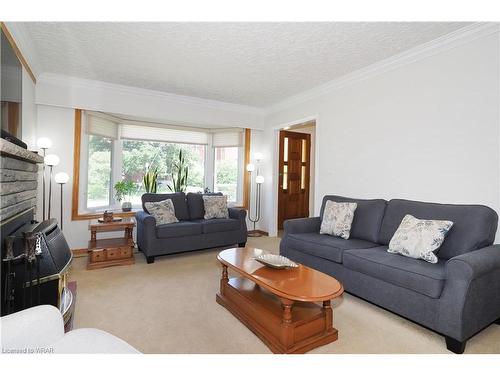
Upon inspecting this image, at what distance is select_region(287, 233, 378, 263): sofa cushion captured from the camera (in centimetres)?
275

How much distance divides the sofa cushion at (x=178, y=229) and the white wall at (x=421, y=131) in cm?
203

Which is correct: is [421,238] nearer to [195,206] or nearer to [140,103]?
[195,206]

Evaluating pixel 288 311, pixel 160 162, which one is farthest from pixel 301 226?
pixel 160 162

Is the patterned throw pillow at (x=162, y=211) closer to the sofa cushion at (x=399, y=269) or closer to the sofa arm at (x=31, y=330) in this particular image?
the sofa cushion at (x=399, y=269)

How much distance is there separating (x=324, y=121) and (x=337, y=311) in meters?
2.73

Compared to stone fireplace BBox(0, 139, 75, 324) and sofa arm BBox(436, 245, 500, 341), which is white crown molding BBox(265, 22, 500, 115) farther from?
stone fireplace BBox(0, 139, 75, 324)

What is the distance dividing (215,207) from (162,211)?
0.85m

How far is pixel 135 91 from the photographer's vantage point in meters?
4.29

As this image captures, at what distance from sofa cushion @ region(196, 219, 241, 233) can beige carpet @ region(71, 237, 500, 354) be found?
935mm

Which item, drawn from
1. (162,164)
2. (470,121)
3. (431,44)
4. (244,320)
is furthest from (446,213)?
(162,164)

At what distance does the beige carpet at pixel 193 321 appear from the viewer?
188 cm

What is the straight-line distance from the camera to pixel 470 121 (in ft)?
8.32

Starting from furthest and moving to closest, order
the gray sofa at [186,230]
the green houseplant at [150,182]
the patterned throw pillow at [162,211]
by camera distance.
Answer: the green houseplant at [150,182], the patterned throw pillow at [162,211], the gray sofa at [186,230]

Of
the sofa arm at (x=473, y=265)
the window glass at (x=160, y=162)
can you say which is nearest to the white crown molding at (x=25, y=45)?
the window glass at (x=160, y=162)
